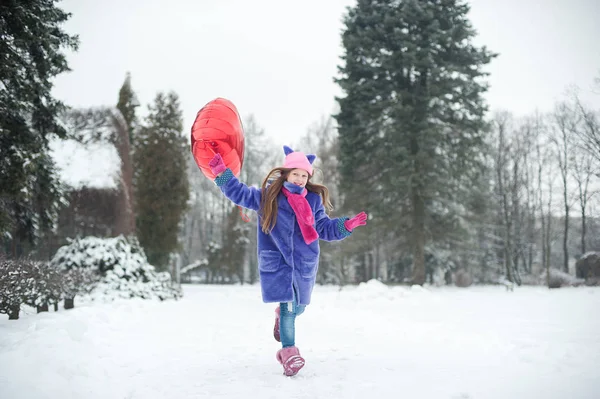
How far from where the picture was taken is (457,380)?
3045 mm

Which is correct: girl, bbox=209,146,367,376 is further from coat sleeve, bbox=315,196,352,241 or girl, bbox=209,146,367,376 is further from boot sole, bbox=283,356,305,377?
boot sole, bbox=283,356,305,377

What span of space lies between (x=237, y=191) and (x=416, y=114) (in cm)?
1388

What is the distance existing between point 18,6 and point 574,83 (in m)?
10.7

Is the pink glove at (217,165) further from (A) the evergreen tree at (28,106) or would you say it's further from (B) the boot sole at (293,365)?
(A) the evergreen tree at (28,106)

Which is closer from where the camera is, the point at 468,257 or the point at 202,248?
the point at 468,257

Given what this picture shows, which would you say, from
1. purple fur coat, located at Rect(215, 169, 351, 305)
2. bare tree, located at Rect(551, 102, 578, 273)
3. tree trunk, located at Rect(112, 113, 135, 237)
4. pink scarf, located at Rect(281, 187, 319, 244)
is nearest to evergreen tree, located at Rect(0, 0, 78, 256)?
tree trunk, located at Rect(112, 113, 135, 237)

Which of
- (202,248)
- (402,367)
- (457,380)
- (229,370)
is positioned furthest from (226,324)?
(202,248)

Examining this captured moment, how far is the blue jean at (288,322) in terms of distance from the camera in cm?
353

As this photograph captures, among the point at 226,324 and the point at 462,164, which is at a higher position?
the point at 462,164

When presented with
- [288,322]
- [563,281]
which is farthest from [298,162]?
[563,281]

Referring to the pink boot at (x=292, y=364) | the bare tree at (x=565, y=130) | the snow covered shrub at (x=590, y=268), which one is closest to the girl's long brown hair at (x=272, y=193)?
the pink boot at (x=292, y=364)

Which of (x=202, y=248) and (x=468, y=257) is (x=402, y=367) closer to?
(x=468, y=257)

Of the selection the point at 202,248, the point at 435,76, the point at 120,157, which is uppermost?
the point at 435,76

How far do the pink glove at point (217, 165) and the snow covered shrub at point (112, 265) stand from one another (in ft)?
23.8
